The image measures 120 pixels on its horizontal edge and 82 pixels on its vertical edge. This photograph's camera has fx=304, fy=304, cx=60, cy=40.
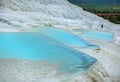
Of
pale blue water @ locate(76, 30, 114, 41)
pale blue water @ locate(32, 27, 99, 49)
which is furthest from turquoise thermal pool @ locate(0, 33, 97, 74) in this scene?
pale blue water @ locate(76, 30, 114, 41)

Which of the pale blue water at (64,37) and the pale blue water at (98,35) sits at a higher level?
the pale blue water at (64,37)

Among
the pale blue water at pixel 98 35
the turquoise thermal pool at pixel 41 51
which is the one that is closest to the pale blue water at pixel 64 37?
the turquoise thermal pool at pixel 41 51

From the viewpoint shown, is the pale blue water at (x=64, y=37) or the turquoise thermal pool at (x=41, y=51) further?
the pale blue water at (x=64, y=37)

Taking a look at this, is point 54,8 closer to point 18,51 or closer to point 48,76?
point 18,51

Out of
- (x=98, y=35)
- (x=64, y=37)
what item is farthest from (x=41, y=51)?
(x=98, y=35)

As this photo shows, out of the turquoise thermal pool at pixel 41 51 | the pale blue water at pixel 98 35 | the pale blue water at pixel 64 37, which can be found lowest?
the pale blue water at pixel 98 35

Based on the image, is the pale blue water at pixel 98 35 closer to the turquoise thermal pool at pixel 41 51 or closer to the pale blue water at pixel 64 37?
the pale blue water at pixel 64 37
